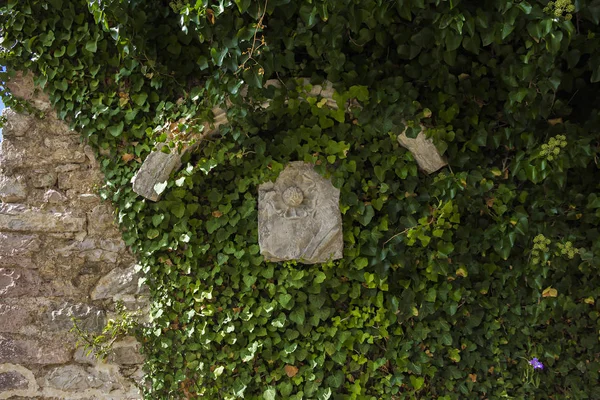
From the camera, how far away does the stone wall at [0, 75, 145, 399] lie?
3064 mm

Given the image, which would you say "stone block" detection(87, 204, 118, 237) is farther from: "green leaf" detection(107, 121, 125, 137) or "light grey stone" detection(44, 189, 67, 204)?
"green leaf" detection(107, 121, 125, 137)

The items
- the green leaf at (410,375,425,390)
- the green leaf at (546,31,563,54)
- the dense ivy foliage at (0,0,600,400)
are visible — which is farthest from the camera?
the green leaf at (410,375,425,390)

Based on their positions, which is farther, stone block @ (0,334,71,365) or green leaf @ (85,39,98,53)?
stone block @ (0,334,71,365)

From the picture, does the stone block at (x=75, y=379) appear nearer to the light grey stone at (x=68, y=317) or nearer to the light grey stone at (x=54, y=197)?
the light grey stone at (x=68, y=317)

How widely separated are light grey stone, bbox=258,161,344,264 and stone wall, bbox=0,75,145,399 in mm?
875

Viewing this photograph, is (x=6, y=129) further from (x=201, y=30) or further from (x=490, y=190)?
(x=490, y=190)

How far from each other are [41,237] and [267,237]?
1.33 meters

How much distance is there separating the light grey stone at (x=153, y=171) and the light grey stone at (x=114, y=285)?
52 cm

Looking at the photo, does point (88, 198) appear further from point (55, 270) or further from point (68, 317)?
point (68, 317)

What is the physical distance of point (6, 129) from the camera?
10.1ft

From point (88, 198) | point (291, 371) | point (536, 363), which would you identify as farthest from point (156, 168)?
point (536, 363)

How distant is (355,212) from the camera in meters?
2.88

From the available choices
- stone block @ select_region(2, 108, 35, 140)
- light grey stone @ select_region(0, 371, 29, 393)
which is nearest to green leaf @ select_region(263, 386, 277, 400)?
Result: light grey stone @ select_region(0, 371, 29, 393)

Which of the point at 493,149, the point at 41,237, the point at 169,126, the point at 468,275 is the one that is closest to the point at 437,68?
the point at 493,149
